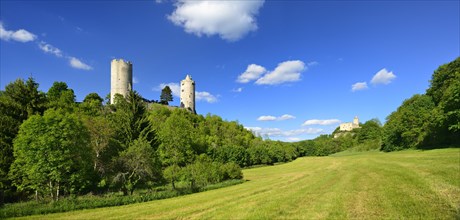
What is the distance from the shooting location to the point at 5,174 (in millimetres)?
24234

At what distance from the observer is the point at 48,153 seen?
833 inches

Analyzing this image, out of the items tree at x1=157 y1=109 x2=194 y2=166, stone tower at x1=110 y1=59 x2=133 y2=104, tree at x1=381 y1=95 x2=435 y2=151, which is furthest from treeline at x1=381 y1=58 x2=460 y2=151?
stone tower at x1=110 y1=59 x2=133 y2=104

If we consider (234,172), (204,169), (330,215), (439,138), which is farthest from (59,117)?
(439,138)

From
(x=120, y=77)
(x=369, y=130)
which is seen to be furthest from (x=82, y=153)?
(x=369, y=130)

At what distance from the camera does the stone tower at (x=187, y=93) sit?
96188 mm

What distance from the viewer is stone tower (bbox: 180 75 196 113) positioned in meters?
96.2

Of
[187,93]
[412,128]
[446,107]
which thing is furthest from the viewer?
[187,93]

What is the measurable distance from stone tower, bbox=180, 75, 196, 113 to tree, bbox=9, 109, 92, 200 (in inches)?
2843

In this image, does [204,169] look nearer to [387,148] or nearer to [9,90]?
[9,90]

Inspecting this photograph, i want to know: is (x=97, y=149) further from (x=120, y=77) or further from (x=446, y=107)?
(x=446, y=107)

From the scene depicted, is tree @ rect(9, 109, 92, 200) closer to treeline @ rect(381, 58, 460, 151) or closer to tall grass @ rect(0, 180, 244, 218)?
tall grass @ rect(0, 180, 244, 218)

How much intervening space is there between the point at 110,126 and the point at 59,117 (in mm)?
11565

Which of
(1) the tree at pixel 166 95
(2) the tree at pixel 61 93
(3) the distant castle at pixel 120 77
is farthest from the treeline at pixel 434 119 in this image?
(1) the tree at pixel 166 95

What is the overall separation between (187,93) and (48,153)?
75.9m
